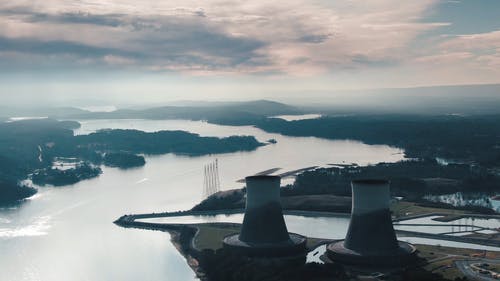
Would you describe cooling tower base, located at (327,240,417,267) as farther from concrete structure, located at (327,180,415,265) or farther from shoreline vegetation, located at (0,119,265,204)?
shoreline vegetation, located at (0,119,265,204)

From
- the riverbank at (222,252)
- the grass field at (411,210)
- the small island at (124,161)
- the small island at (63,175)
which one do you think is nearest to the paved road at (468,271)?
the riverbank at (222,252)

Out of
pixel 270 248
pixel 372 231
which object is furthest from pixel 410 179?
pixel 372 231

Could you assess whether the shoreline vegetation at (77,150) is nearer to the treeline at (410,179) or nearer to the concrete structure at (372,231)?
the treeline at (410,179)

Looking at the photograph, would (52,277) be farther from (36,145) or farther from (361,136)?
(361,136)

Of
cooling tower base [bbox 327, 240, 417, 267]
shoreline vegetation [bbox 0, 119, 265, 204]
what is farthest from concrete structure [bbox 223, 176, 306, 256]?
shoreline vegetation [bbox 0, 119, 265, 204]

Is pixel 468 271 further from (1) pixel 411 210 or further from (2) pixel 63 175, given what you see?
(2) pixel 63 175

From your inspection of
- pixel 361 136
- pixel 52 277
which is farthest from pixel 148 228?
pixel 361 136
